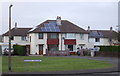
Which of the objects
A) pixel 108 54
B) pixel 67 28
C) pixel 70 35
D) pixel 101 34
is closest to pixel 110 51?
pixel 108 54

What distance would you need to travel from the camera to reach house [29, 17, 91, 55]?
6862cm

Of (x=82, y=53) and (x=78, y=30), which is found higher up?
(x=78, y=30)

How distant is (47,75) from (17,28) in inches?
2871

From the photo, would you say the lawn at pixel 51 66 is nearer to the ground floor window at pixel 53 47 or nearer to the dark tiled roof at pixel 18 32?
the ground floor window at pixel 53 47

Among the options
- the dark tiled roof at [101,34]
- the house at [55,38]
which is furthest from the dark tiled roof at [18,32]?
the dark tiled roof at [101,34]

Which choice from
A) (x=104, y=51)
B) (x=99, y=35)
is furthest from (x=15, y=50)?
(x=99, y=35)

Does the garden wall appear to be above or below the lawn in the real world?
above

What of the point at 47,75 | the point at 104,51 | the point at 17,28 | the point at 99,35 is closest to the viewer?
the point at 47,75

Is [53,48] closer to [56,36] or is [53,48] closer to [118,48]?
[56,36]

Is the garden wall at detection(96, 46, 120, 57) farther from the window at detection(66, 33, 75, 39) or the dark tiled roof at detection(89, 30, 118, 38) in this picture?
the dark tiled roof at detection(89, 30, 118, 38)

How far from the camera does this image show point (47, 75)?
62.2 ft

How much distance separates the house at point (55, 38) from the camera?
68.6 metres

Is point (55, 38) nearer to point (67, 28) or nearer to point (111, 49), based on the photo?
point (67, 28)

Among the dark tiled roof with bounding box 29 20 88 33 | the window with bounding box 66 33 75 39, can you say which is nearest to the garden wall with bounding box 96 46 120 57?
the window with bounding box 66 33 75 39
